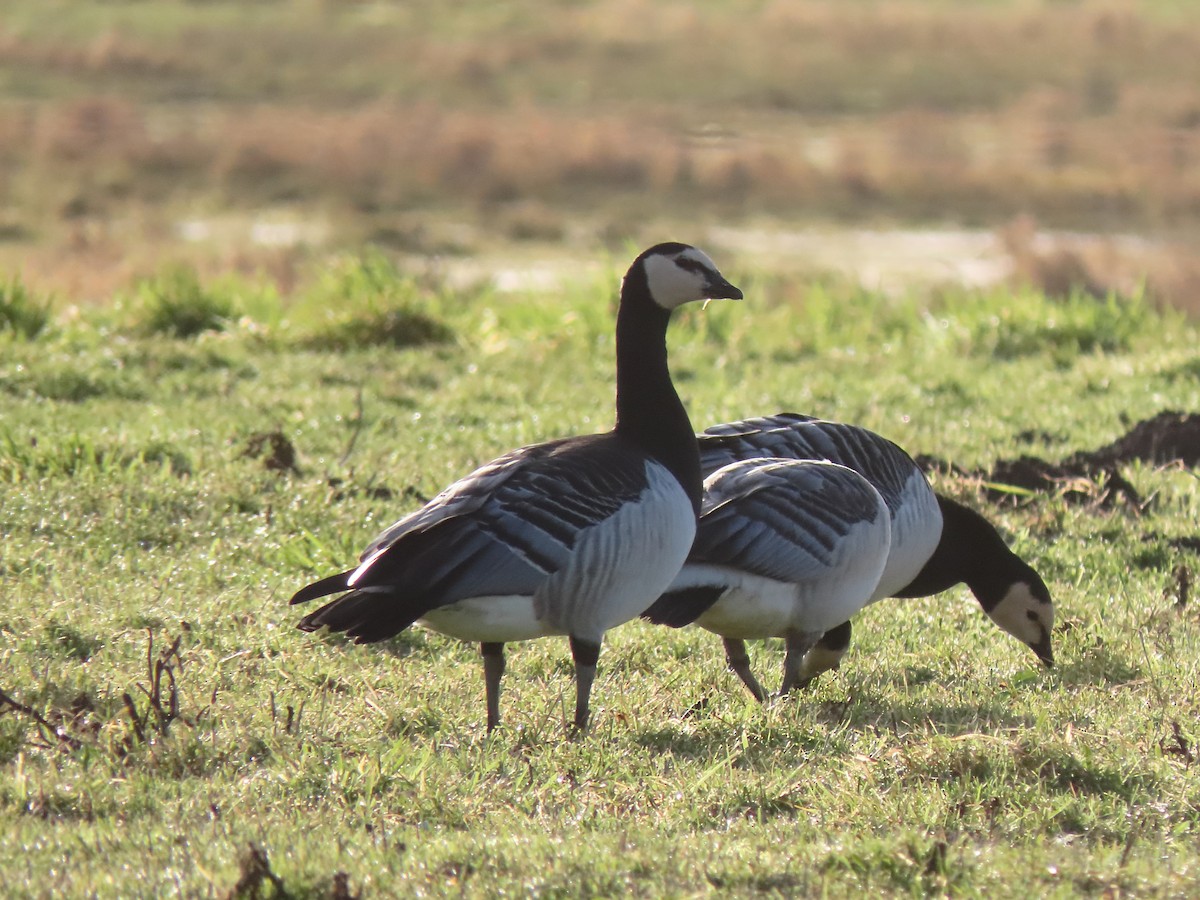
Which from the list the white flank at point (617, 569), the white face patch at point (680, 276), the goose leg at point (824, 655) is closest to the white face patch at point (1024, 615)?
the goose leg at point (824, 655)

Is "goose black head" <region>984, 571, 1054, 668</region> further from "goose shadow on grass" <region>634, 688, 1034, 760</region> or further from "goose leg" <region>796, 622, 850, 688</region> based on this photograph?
"goose leg" <region>796, 622, 850, 688</region>

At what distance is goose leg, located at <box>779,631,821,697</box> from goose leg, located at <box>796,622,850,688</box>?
0.22 m

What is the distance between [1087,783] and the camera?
186 inches

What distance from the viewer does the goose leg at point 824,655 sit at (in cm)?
599

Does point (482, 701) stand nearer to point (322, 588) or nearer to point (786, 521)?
point (322, 588)

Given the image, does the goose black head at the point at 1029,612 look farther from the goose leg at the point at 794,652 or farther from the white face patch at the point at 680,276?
the white face patch at the point at 680,276

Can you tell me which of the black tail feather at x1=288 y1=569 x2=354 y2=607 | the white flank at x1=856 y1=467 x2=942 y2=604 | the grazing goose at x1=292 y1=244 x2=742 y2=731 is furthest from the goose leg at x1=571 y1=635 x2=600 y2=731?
the white flank at x1=856 y1=467 x2=942 y2=604

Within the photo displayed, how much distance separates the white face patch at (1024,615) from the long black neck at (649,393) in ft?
4.86

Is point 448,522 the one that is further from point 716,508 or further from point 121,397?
point 121,397

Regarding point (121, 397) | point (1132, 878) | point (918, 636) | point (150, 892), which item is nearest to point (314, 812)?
point (150, 892)

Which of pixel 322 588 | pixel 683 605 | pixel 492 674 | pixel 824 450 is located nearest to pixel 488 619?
pixel 492 674

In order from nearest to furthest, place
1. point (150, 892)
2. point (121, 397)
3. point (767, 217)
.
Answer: point (150, 892), point (121, 397), point (767, 217)

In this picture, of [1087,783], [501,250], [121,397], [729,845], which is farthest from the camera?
[501,250]

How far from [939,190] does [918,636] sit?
2147cm
